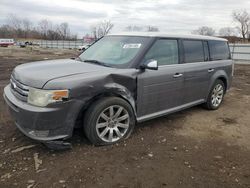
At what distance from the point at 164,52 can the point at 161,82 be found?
22.4 inches

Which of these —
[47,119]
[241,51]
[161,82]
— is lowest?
[47,119]

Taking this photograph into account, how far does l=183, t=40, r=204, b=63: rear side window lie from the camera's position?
519 centimetres

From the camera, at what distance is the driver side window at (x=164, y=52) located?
453cm

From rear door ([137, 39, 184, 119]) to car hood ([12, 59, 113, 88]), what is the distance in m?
0.71

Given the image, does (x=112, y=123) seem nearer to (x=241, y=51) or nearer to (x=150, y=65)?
(x=150, y=65)

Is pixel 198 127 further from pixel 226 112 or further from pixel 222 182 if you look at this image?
pixel 222 182

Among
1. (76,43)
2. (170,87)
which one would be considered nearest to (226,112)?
(170,87)

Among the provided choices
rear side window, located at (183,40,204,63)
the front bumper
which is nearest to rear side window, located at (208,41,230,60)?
rear side window, located at (183,40,204,63)

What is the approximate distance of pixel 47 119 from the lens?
345 cm

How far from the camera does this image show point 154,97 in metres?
4.53

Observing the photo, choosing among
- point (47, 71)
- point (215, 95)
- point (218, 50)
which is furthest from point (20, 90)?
point (218, 50)

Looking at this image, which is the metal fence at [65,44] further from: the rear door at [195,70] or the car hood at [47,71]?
the car hood at [47,71]

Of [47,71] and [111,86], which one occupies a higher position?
[47,71]

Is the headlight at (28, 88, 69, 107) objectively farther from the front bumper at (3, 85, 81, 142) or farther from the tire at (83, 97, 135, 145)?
the tire at (83, 97, 135, 145)
